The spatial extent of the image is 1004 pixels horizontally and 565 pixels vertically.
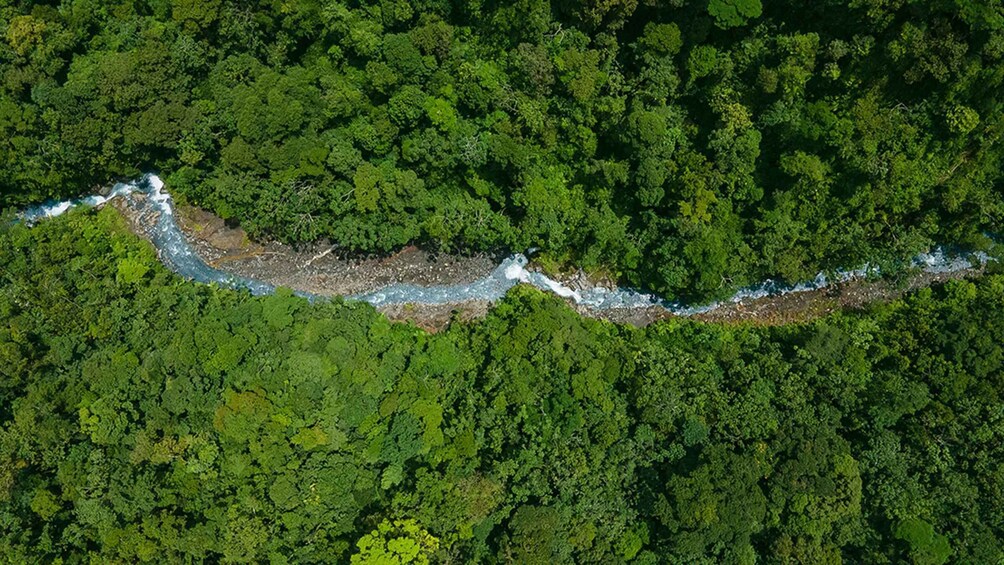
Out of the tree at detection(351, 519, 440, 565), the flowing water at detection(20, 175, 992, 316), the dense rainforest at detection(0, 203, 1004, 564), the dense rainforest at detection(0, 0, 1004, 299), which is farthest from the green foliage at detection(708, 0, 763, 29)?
the tree at detection(351, 519, 440, 565)

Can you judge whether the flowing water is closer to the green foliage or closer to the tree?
the tree

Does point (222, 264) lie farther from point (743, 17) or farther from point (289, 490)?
point (743, 17)

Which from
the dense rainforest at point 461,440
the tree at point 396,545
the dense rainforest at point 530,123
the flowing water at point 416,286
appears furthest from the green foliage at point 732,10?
the tree at point 396,545

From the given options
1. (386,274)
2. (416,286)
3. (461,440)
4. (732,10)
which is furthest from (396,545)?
(732,10)

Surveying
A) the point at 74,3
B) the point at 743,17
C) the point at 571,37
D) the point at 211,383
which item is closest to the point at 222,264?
the point at 211,383

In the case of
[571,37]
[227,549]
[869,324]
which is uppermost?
[571,37]

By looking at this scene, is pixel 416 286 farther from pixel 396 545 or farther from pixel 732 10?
pixel 732 10

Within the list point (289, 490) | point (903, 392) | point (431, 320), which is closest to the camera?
point (289, 490)
